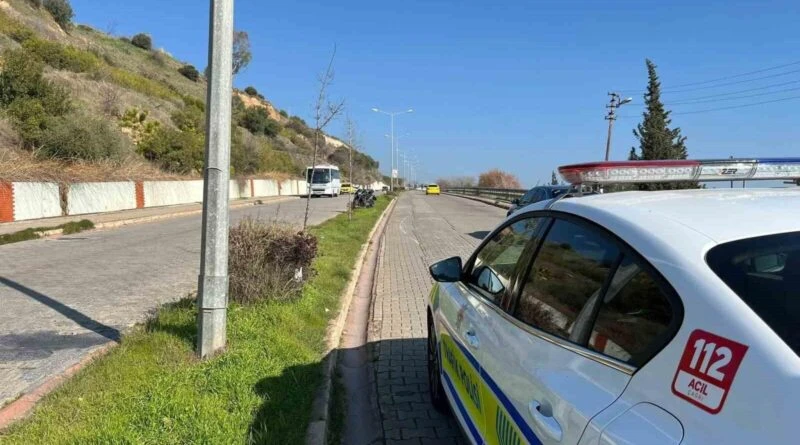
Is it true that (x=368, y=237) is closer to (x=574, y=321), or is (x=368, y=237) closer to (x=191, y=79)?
(x=574, y=321)

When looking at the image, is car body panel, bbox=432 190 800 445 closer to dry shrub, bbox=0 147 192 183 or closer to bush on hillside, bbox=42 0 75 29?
dry shrub, bbox=0 147 192 183

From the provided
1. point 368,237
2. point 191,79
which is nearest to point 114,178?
point 368,237

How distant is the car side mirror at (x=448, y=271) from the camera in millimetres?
3694

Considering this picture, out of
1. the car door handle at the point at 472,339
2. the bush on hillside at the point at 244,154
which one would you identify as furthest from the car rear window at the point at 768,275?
the bush on hillside at the point at 244,154

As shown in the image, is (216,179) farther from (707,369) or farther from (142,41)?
(142,41)

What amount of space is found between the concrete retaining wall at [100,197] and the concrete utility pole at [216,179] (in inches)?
754

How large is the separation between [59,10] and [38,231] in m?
45.8

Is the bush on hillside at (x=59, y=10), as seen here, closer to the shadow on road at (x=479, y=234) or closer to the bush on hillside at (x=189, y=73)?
the bush on hillside at (x=189, y=73)

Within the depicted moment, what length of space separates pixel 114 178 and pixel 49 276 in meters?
17.5

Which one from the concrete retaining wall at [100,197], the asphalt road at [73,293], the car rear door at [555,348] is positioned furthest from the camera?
the concrete retaining wall at [100,197]

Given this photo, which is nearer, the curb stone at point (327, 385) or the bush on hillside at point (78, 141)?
the curb stone at point (327, 385)

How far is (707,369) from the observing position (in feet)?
4.85

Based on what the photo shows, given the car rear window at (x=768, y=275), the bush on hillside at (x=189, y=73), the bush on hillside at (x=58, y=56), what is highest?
the bush on hillside at (x=189, y=73)

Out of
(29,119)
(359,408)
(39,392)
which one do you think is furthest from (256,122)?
(359,408)
